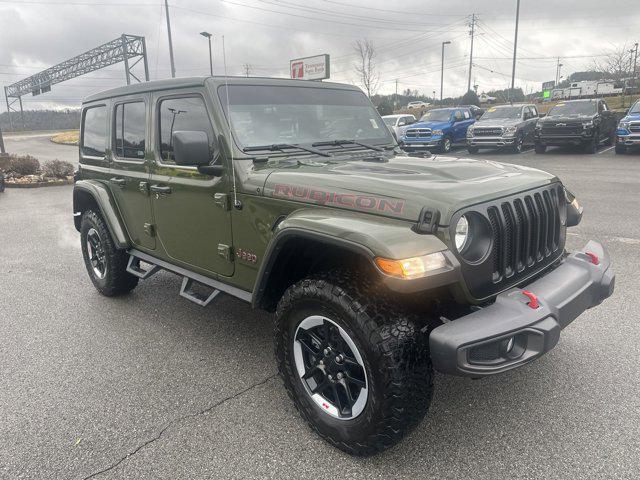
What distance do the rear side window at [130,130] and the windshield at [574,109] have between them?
16.3 meters

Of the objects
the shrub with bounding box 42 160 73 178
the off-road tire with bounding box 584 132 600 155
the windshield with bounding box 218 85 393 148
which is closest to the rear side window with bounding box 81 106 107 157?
the windshield with bounding box 218 85 393 148

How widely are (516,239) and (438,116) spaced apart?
57.6 ft

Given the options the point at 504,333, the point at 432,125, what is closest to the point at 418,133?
the point at 432,125

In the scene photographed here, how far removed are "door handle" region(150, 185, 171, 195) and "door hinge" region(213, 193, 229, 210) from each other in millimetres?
599

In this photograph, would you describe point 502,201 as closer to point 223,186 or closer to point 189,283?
point 223,186

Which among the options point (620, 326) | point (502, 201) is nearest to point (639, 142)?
point (620, 326)

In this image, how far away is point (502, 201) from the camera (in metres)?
2.37

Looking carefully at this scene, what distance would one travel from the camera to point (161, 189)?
11.7 feet

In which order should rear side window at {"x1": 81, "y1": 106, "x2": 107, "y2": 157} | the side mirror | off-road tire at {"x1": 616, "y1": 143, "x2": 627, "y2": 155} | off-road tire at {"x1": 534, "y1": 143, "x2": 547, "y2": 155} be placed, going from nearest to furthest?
1. the side mirror
2. rear side window at {"x1": 81, "y1": 106, "x2": 107, "y2": 157}
3. off-road tire at {"x1": 616, "y1": 143, "x2": 627, "y2": 155}
4. off-road tire at {"x1": 534, "y1": 143, "x2": 547, "y2": 155}

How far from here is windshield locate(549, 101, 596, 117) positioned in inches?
642

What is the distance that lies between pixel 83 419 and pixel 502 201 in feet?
8.70

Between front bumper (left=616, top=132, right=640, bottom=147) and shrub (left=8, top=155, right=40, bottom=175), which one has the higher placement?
front bumper (left=616, top=132, right=640, bottom=147)

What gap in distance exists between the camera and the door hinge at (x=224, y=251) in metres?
3.12

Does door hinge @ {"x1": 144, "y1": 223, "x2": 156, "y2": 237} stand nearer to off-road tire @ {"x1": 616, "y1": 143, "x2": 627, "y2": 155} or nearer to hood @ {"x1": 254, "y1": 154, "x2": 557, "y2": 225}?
hood @ {"x1": 254, "y1": 154, "x2": 557, "y2": 225}
